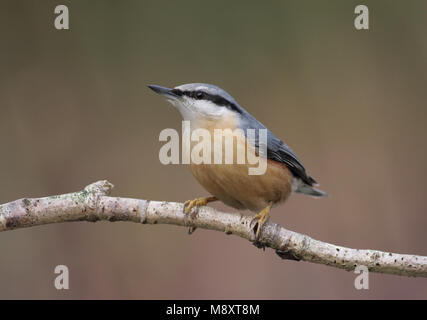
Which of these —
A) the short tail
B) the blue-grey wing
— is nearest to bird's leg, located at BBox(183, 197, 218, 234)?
the blue-grey wing

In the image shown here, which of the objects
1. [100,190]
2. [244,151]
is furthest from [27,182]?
[244,151]

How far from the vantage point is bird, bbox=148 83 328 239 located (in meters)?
2.43

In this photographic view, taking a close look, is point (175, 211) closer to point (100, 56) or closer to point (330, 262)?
point (330, 262)

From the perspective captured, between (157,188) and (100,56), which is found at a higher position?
(100,56)

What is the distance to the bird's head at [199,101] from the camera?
8.35 ft

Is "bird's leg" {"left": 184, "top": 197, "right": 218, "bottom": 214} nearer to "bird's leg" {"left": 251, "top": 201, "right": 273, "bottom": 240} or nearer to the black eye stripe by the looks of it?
"bird's leg" {"left": 251, "top": 201, "right": 273, "bottom": 240}

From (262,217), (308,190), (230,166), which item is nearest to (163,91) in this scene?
→ (230,166)

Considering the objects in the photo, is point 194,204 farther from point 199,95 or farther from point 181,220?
point 199,95

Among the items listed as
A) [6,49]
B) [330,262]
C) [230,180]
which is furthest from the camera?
[6,49]

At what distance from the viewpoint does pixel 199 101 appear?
8.38ft

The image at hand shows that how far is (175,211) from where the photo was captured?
2.21 meters

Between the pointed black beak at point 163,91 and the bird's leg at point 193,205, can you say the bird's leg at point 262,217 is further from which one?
the pointed black beak at point 163,91

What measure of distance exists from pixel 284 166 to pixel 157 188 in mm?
1472

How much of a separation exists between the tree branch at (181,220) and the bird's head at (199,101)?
0.54m
